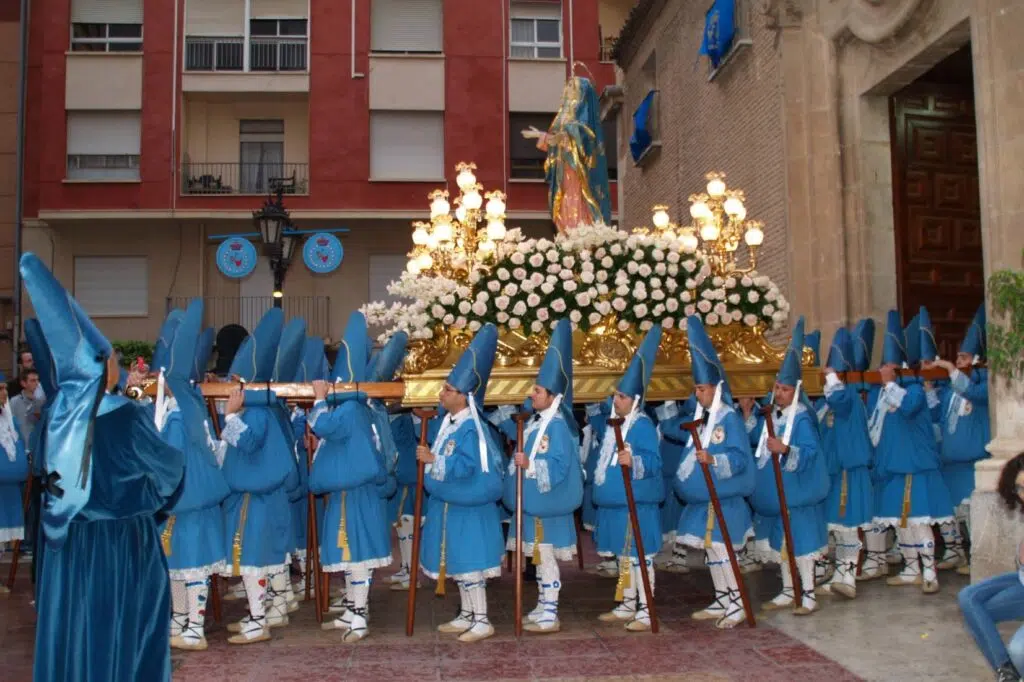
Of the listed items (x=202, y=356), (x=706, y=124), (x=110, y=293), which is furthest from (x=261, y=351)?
(x=110, y=293)

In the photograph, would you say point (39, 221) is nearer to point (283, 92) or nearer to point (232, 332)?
point (283, 92)

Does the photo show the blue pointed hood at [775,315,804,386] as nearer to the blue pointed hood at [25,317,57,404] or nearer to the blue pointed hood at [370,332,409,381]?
the blue pointed hood at [370,332,409,381]

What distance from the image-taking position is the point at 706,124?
15523 millimetres

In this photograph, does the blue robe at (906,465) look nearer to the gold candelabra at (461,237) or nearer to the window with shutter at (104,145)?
the gold candelabra at (461,237)

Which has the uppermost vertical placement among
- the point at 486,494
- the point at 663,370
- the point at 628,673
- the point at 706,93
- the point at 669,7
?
the point at 669,7

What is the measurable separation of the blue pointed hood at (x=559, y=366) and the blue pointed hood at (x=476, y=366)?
1.27 ft

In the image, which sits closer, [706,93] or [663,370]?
[663,370]

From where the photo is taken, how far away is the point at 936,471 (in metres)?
8.47

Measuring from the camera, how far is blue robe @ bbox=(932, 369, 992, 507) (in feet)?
28.4

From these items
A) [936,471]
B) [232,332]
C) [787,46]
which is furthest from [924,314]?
[232,332]

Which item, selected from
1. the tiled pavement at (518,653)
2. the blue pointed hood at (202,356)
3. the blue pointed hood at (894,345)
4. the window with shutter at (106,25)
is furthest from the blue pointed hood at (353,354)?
the window with shutter at (106,25)

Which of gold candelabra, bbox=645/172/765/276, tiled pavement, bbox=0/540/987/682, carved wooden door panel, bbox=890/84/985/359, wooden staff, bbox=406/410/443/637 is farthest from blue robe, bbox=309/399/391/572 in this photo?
carved wooden door panel, bbox=890/84/985/359

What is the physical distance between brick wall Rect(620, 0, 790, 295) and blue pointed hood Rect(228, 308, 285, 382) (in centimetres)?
691

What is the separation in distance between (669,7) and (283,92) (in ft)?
29.9
